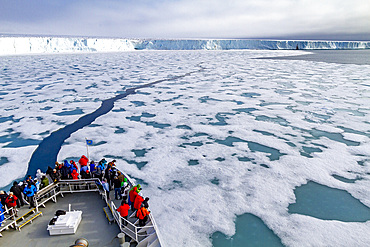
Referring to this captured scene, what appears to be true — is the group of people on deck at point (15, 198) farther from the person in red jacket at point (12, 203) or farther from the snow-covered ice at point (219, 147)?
the snow-covered ice at point (219, 147)

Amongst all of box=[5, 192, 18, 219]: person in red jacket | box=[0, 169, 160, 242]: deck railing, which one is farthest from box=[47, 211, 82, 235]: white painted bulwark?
box=[5, 192, 18, 219]: person in red jacket

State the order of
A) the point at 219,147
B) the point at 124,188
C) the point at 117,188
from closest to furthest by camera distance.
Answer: the point at 117,188 < the point at 124,188 < the point at 219,147

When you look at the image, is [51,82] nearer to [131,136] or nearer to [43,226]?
[131,136]

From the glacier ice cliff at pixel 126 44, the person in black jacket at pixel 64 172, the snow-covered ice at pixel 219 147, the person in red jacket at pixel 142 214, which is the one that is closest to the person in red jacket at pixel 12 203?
the person in black jacket at pixel 64 172

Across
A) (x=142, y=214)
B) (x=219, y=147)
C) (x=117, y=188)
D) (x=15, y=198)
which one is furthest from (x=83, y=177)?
(x=219, y=147)

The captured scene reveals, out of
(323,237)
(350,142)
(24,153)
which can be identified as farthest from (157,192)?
(350,142)

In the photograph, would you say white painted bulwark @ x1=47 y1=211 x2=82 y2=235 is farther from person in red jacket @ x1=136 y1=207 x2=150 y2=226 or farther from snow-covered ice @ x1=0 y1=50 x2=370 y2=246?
snow-covered ice @ x1=0 y1=50 x2=370 y2=246

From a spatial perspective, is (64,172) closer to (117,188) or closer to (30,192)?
(30,192)
